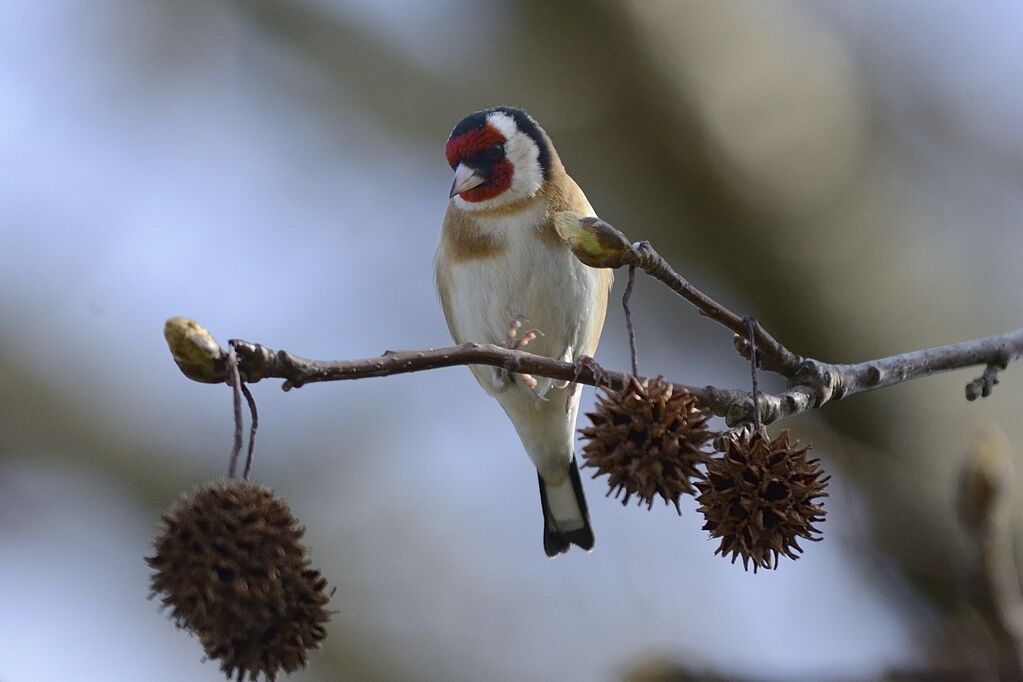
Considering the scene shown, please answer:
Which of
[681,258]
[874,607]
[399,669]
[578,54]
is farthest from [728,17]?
[399,669]

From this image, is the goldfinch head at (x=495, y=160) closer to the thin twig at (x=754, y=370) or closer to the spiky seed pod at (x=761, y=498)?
the thin twig at (x=754, y=370)

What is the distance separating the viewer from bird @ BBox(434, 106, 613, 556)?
3.57 m

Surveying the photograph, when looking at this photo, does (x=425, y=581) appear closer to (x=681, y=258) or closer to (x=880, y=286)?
(x=681, y=258)

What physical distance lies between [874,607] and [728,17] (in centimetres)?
267

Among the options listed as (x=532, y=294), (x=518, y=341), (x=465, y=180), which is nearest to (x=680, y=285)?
(x=518, y=341)

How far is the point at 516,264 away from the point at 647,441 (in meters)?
1.81

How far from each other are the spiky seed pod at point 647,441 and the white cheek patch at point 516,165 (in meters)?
1.91

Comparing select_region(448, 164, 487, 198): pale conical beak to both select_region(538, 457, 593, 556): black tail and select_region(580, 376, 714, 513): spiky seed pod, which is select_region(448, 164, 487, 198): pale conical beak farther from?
select_region(580, 376, 714, 513): spiky seed pod

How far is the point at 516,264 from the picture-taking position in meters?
3.57

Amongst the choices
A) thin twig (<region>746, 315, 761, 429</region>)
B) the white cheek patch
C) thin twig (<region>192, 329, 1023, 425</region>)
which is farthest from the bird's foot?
thin twig (<region>746, 315, 761, 429</region>)

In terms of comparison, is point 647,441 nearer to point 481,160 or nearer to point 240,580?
point 240,580

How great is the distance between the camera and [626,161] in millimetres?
5777

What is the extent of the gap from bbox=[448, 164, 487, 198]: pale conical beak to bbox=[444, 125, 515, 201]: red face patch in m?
0.02

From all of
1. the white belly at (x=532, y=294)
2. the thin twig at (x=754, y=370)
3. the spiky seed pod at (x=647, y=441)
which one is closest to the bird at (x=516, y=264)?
the white belly at (x=532, y=294)
